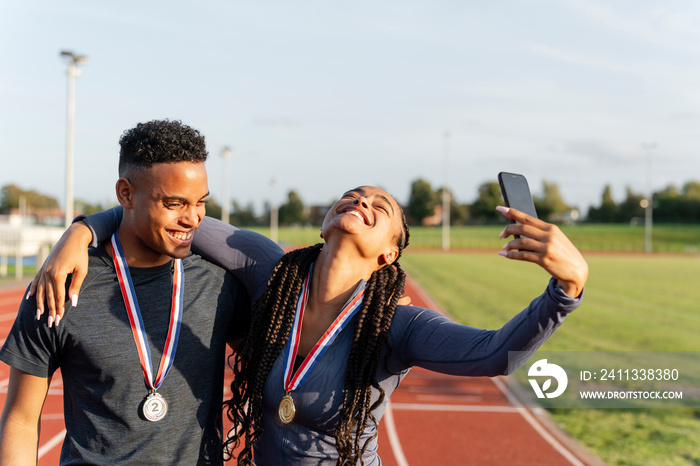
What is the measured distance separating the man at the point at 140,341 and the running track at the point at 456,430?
13.8 feet

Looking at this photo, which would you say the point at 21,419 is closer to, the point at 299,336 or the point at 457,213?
the point at 299,336

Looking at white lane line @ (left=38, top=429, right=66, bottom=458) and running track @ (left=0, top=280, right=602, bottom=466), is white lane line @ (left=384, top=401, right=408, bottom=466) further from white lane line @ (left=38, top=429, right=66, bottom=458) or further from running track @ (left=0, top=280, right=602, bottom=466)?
white lane line @ (left=38, top=429, right=66, bottom=458)

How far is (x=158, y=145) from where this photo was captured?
7.59ft

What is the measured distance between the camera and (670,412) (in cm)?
757

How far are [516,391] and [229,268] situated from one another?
7.02 meters

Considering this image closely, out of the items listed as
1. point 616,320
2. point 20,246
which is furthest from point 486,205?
point 616,320

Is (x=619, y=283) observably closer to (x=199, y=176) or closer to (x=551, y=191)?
(x=199, y=176)

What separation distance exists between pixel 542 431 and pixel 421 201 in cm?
9559

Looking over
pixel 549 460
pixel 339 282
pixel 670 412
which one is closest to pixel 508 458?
pixel 549 460

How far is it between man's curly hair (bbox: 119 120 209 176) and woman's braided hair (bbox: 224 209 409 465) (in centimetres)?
62

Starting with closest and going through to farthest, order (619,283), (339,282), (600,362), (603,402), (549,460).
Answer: (339,282) → (549,460) → (603,402) → (600,362) → (619,283)

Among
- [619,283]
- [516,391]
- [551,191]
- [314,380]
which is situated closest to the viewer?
[314,380]

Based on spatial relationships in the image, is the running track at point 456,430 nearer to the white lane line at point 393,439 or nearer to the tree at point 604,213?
the white lane line at point 393,439

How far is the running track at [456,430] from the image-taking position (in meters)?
6.18
